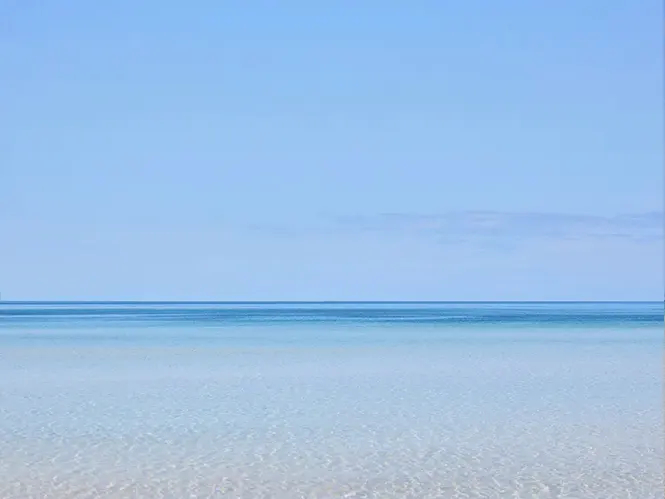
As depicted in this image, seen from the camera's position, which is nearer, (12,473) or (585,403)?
(12,473)

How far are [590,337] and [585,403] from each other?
64.2 feet

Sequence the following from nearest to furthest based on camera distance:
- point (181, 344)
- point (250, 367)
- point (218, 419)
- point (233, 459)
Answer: point (233, 459), point (218, 419), point (250, 367), point (181, 344)

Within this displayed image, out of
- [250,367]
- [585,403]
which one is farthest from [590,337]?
[585,403]

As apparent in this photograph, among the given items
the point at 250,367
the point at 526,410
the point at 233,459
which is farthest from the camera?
the point at 250,367

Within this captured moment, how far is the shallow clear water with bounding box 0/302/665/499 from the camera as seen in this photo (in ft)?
29.4

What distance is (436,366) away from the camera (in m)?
20.5

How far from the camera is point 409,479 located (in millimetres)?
9086

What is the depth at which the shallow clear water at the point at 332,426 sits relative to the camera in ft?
29.4

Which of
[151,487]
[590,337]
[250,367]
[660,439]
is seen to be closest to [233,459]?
[151,487]

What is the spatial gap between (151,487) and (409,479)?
97.7 inches

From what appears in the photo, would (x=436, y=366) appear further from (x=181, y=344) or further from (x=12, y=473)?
(x=12, y=473)

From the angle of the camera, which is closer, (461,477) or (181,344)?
(461,477)

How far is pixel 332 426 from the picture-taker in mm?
12117

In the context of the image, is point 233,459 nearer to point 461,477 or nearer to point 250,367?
point 461,477
